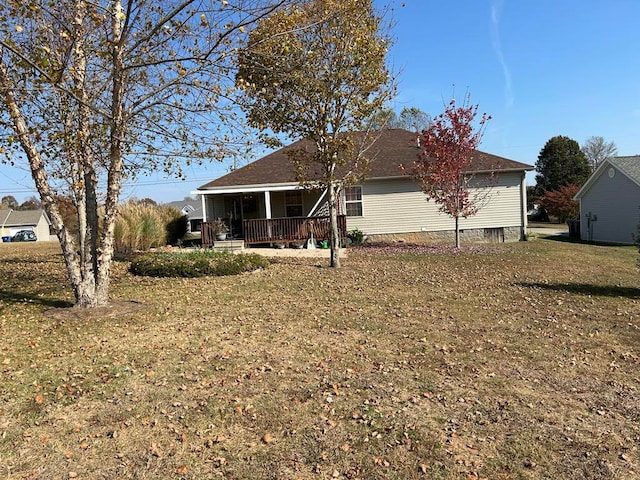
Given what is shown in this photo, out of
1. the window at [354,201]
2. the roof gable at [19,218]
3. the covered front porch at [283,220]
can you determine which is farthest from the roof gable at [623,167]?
the roof gable at [19,218]

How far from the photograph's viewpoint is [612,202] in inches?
899

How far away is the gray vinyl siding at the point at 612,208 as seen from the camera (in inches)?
843

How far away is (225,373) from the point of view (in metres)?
4.92

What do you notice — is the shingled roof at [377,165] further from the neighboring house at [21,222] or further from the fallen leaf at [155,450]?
the neighboring house at [21,222]

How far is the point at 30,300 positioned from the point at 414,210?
14.6 m

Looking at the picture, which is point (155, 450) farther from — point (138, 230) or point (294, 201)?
point (294, 201)

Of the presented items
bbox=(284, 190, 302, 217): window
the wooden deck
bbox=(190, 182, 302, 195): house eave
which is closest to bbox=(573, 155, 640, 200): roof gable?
the wooden deck

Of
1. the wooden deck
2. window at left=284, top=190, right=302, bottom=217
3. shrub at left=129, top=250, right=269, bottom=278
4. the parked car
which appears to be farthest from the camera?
the parked car

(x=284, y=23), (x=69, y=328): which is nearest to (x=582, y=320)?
(x=284, y=23)

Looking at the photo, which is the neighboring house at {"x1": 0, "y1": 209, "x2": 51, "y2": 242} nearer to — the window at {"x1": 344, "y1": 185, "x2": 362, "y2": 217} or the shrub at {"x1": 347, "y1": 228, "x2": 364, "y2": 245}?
the window at {"x1": 344, "y1": 185, "x2": 362, "y2": 217}

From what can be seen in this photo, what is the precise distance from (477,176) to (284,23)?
529 inches

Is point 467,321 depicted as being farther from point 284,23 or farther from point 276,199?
point 276,199

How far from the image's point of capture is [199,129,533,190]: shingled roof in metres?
19.1

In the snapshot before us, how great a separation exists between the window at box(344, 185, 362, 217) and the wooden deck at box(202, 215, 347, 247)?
189cm
